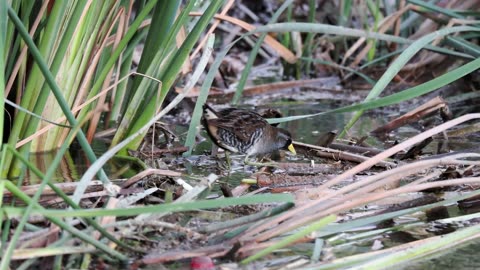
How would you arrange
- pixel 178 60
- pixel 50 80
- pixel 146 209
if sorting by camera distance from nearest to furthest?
pixel 146 209 → pixel 50 80 → pixel 178 60

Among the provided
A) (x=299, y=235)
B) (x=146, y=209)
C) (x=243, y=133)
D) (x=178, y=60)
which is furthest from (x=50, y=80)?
(x=243, y=133)

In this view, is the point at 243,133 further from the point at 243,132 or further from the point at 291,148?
the point at 291,148

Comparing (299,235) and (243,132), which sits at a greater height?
(243,132)

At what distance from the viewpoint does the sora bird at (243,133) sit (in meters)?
3.72

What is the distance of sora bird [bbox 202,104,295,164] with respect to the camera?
12.2 feet

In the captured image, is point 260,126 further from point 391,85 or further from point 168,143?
point 391,85

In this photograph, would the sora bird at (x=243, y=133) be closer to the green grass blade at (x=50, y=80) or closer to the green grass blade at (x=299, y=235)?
the green grass blade at (x=50, y=80)

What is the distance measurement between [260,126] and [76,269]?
1771 mm

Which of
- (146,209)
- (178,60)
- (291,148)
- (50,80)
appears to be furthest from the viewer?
(291,148)

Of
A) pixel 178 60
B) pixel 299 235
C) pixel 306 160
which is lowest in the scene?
pixel 299 235

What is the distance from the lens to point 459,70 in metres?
3.17

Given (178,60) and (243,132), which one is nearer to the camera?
(178,60)

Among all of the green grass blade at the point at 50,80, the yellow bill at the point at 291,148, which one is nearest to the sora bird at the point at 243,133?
the yellow bill at the point at 291,148

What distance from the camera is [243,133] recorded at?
379cm
